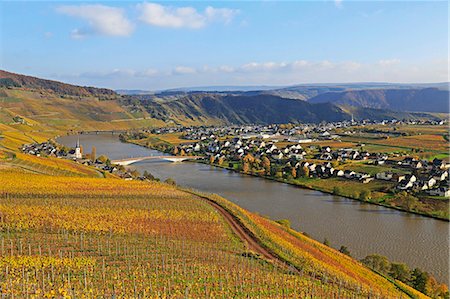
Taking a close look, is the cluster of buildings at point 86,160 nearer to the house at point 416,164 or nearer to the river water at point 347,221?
the river water at point 347,221

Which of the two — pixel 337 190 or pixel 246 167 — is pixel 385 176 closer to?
pixel 337 190

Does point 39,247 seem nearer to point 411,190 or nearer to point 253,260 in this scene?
point 253,260

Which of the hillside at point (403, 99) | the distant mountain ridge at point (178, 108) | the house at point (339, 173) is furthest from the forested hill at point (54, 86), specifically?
the house at point (339, 173)

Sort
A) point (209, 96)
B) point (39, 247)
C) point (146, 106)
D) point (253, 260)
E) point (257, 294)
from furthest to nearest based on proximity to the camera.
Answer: point (209, 96)
point (146, 106)
point (253, 260)
point (39, 247)
point (257, 294)

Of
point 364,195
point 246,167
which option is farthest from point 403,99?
point 364,195

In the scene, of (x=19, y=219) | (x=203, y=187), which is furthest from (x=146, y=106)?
(x=19, y=219)

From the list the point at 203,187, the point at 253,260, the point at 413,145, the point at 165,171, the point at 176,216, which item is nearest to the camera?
the point at 253,260
